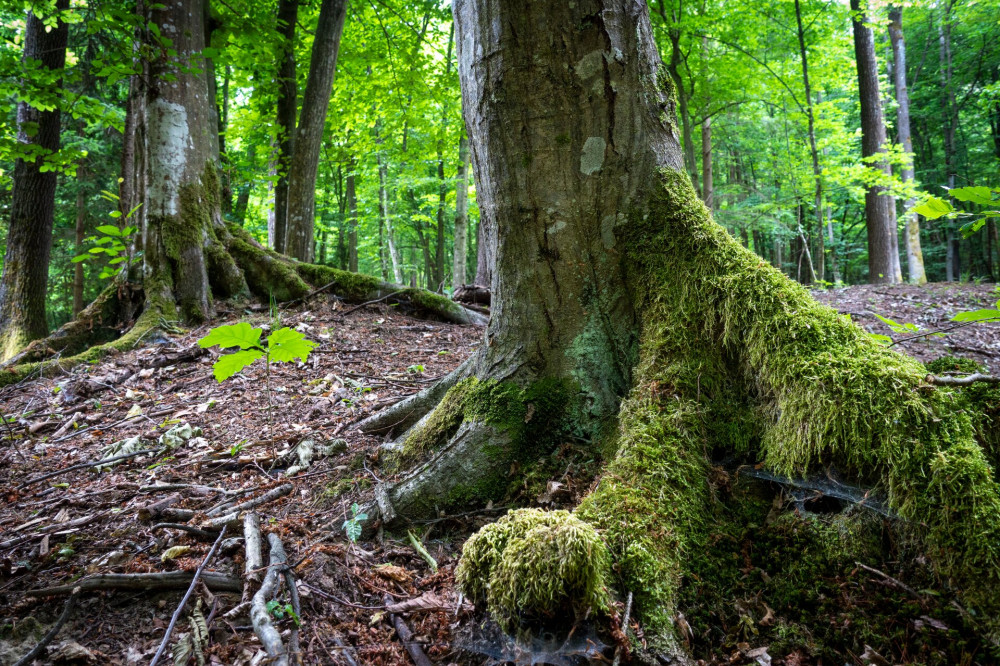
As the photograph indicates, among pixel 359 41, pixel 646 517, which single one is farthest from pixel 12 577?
pixel 359 41

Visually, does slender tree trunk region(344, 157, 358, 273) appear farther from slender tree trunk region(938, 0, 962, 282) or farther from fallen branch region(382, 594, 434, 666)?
slender tree trunk region(938, 0, 962, 282)

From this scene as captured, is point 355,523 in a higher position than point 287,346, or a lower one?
lower

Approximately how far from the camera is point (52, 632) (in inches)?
65.7

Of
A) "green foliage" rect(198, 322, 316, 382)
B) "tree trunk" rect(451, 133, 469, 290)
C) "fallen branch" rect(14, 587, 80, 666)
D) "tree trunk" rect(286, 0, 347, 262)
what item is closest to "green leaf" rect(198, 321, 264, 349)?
"green foliage" rect(198, 322, 316, 382)

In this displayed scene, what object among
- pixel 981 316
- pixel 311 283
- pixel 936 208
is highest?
pixel 311 283

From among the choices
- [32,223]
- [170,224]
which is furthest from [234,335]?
[32,223]

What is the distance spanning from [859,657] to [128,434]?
170 inches

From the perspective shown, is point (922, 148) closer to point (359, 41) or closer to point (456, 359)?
point (359, 41)

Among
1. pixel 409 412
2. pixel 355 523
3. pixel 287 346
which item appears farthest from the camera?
pixel 409 412

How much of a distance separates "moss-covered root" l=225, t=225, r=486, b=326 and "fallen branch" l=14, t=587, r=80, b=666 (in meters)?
4.70

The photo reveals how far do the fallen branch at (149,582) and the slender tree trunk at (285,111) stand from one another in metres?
8.24

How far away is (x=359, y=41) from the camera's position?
11.4 m

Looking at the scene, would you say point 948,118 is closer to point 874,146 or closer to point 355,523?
point 874,146

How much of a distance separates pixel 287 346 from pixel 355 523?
0.93 metres
